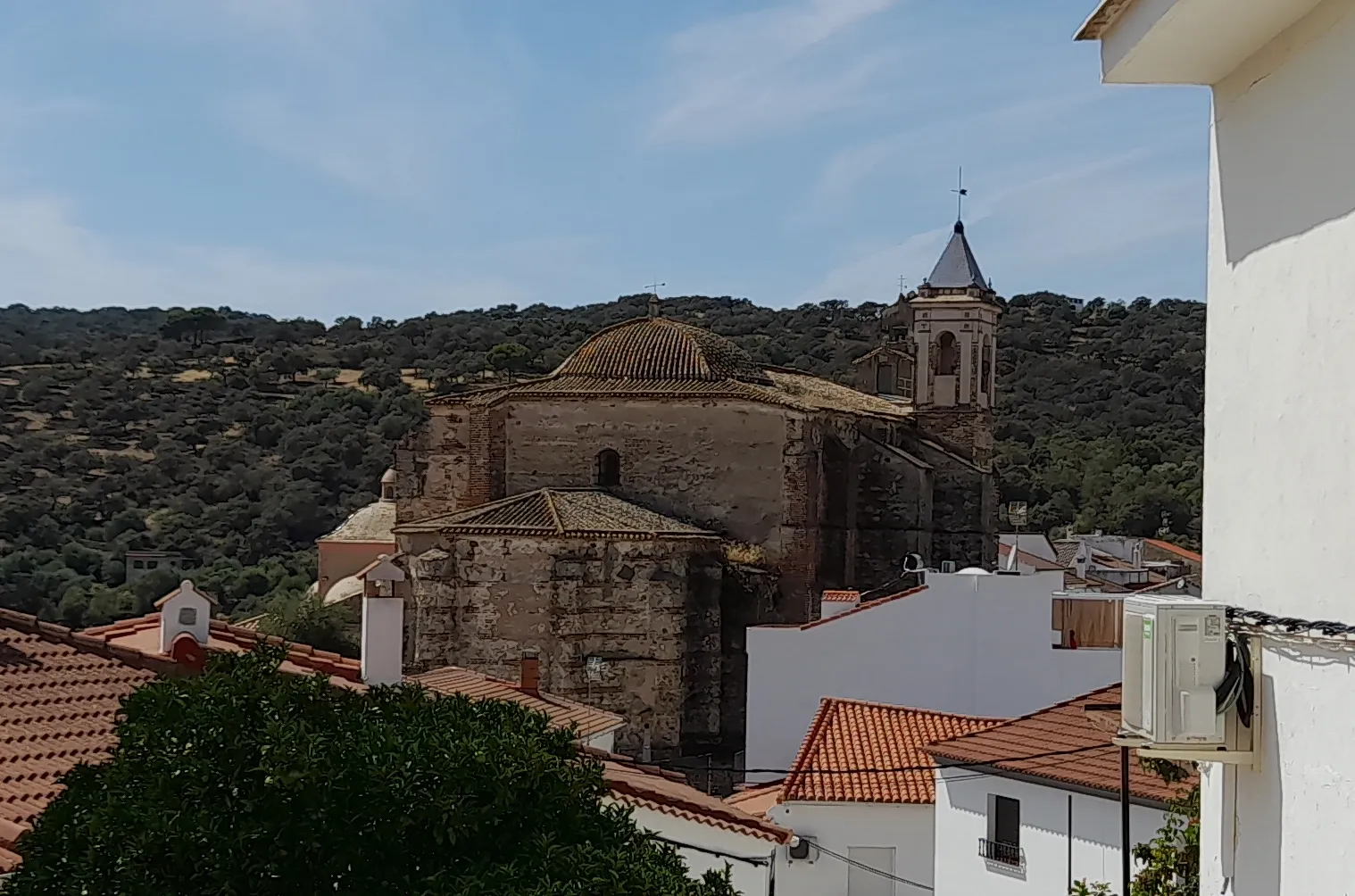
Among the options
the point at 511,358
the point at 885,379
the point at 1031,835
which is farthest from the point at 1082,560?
the point at 511,358

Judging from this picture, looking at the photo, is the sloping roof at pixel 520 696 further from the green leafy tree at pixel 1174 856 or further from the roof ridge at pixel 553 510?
the roof ridge at pixel 553 510

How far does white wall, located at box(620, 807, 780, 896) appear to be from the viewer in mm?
10891

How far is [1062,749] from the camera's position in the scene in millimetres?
11898

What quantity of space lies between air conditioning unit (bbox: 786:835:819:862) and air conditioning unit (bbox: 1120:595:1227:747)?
1219 cm

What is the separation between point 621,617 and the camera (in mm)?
25219

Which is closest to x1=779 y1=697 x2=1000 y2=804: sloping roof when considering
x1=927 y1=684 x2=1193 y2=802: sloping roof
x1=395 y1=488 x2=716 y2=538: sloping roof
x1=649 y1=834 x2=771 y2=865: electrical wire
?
x1=927 y1=684 x2=1193 y2=802: sloping roof

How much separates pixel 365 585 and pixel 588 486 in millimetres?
14095

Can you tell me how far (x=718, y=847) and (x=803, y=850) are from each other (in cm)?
393

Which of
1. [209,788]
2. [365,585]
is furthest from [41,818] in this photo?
[365,585]

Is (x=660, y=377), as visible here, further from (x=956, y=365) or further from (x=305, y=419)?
(x=305, y=419)

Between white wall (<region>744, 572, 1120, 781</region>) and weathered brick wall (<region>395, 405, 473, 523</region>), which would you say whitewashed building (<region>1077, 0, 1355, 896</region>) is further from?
weathered brick wall (<region>395, 405, 473, 523</region>)

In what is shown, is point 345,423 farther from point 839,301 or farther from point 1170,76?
point 1170,76

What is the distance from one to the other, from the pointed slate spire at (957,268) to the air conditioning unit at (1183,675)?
31233mm

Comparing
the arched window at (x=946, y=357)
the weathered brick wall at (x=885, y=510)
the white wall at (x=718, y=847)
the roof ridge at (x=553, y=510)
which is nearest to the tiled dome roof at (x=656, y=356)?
the weathered brick wall at (x=885, y=510)
